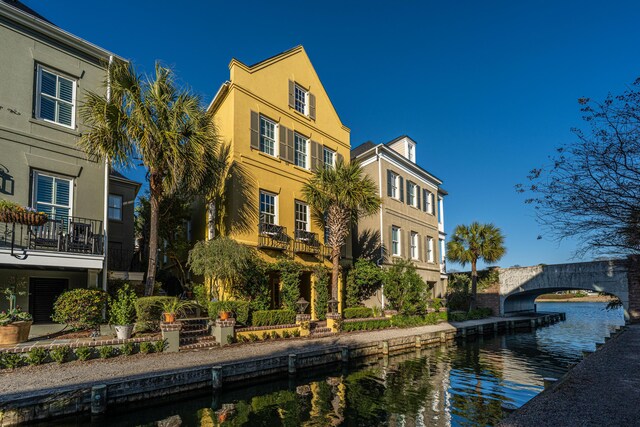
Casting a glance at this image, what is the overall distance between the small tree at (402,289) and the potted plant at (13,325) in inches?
663

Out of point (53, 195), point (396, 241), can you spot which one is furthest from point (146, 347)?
point (396, 241)

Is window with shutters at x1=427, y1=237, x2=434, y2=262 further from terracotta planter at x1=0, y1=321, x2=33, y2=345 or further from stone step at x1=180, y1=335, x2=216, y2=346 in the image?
terracotta planter at x1=0, y1=321, x2=33, y2=345

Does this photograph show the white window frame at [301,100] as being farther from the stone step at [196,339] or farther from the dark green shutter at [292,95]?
the stone step at [196,339]

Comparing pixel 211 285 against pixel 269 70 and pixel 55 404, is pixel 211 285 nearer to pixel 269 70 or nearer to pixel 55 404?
pixel 55 404

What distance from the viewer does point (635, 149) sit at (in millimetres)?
6148

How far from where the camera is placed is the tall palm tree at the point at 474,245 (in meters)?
30.3

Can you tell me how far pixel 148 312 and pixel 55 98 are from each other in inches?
318

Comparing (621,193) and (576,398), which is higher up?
(621,193)

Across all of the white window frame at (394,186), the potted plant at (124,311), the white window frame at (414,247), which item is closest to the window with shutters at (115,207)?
the potted plant at (124,311)

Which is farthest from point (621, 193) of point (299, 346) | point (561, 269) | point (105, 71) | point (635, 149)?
point (561, 269)

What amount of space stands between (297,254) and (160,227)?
6861 millimetres

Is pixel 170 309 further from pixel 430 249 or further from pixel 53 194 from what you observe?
pixel 430 249

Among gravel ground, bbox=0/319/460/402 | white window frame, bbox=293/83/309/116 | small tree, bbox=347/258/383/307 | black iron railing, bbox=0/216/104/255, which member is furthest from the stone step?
white window frame, bbox=293/83/309/116

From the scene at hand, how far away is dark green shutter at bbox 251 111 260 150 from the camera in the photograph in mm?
18281
